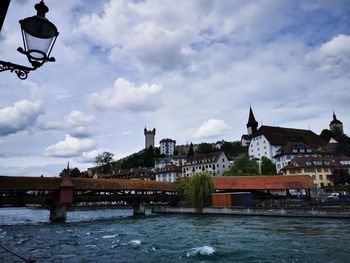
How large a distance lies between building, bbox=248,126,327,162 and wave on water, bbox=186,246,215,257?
183 feet

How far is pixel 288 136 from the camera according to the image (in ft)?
231

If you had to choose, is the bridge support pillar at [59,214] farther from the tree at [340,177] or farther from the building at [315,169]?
the tree at [340,177]

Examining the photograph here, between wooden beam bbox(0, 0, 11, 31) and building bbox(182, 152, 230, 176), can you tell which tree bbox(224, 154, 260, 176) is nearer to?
building bbox(182, 152, 230, 176)

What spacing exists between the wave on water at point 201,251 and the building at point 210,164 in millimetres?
56074

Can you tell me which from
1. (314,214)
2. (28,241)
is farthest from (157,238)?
(314,214)

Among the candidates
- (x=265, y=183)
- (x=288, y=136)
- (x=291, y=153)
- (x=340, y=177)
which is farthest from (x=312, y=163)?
(x=265, y=183)

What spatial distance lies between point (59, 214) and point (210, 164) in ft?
149

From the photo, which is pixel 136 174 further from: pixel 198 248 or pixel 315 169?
pixel 198 248

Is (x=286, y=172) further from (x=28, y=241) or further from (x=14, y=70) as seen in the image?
(x=14, y=70)

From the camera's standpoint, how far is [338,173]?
157ft

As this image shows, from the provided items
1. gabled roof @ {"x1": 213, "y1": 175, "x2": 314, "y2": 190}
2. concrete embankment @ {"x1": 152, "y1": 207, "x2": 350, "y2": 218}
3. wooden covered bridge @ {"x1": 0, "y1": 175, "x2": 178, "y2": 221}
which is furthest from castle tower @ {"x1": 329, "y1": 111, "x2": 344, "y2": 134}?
wooden covered bridge @ {"x1": 0, "y1": 175, "x2": 178, "y2": 221}

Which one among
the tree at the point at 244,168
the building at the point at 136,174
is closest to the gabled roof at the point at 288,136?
the tree at the point at 244,168

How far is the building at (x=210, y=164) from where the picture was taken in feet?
229

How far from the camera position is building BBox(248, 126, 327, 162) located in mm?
65812
